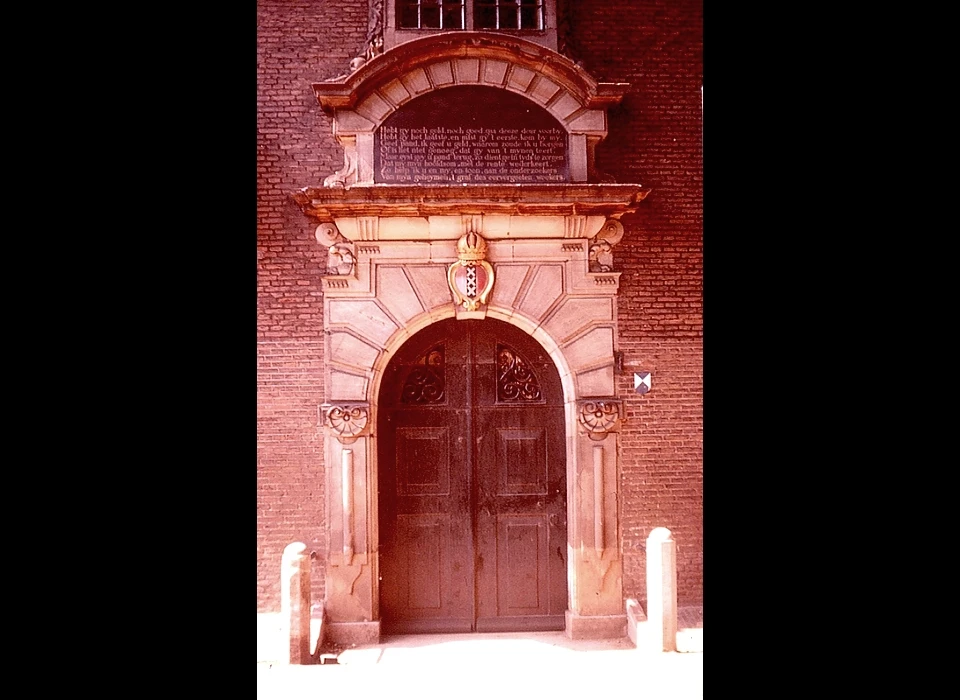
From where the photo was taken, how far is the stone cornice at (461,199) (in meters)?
6.48

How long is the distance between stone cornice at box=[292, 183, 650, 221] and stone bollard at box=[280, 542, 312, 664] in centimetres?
353

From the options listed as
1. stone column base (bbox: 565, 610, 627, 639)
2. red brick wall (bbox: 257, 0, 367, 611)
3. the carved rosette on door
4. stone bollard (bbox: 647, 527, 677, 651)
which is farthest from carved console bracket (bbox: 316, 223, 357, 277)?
stone column base (bbox: 565, 610, 627, 639)

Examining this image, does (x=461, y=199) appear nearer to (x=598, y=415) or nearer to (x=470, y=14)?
(x=470, y=14)

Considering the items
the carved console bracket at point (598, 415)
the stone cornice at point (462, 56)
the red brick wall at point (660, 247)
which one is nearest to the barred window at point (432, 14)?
the stone cornice at point (462, 56)

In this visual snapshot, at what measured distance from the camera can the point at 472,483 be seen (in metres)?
6.97

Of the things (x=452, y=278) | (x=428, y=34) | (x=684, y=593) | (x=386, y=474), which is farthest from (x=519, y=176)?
(x=684, y=593)

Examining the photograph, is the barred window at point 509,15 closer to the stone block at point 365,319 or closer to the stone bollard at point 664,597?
the stone block at point 365,319

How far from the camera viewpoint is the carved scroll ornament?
6.78 meters

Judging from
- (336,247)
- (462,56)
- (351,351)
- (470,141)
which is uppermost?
(462,56)

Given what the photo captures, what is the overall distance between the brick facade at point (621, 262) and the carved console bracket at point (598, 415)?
18 centimetres

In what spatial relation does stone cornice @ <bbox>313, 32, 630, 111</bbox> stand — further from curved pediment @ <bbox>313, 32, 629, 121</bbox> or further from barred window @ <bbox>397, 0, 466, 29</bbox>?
barred window @ <bbox>397, 0, 466, 29</bbox>

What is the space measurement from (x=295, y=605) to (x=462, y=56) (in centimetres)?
591

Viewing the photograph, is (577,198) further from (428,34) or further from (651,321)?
(428,34)

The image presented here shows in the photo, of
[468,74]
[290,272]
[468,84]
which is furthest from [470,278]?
[468,74]
